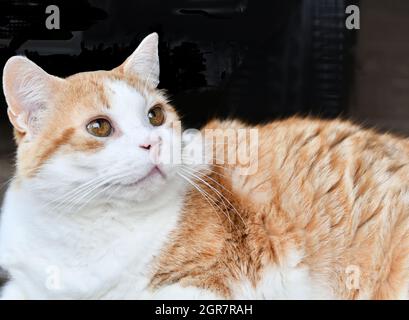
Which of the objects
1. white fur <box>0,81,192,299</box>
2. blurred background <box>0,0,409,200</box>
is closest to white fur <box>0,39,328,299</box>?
white fur <box>0,81,192,299</box>

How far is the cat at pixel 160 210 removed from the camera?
109cm

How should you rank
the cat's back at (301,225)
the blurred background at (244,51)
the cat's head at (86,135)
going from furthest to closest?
the blurred background at (244,51) → the cat's back at (301,225) → the cat's head at (86,135)

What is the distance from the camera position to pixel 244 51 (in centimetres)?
139

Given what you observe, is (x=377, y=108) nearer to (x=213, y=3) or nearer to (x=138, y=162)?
(x=213, y=3)

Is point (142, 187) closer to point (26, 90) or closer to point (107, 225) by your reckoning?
point (107, 225)

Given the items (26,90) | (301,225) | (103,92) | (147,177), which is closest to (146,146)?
(147,177)

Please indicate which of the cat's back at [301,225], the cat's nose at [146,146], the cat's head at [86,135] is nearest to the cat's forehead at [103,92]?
the cat's head at [86,135]

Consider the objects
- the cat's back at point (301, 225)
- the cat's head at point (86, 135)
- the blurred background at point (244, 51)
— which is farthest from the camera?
the blurred background at point (244, 51)

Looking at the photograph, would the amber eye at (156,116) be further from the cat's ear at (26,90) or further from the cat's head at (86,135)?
the cat's ear at (26,90)

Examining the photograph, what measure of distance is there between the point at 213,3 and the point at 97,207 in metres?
0.54

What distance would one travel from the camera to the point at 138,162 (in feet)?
3.42

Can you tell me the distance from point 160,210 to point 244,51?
0.45 m
